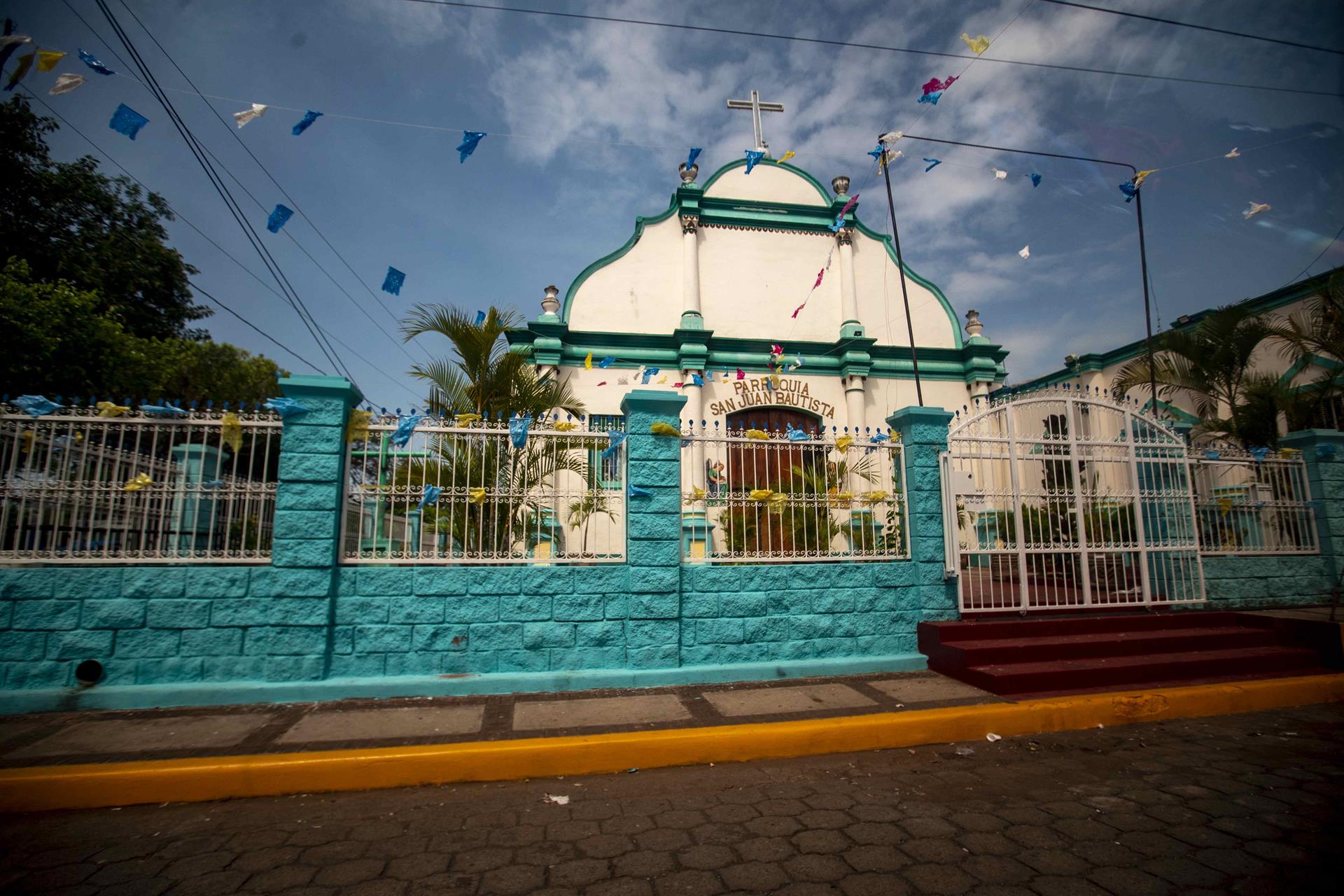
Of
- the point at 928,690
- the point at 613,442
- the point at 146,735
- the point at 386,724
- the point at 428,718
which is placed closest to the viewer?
the point at 146,735


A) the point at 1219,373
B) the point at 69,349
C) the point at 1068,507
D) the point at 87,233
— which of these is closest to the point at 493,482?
the point at 1068,507

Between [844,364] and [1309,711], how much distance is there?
296 inches

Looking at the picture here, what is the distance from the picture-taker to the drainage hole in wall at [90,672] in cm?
465

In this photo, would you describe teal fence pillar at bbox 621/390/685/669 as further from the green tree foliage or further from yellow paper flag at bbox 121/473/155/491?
the green tree foliage

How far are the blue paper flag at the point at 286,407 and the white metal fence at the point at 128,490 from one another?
14 cm

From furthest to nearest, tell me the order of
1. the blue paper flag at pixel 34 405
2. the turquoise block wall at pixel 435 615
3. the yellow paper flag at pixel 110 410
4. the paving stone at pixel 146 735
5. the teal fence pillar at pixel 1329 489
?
1. the teal fence pillar at pixel 1329 489
2. the yellow paper flag at pixel 110 410
3. the blue paper flag at pixel 34 405
4. the turquoise block wall at pixel 435 615
5. the paving stone at pixel 146 735

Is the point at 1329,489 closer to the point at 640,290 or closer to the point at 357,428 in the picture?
the point at 640,290

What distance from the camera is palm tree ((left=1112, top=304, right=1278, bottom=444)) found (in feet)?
A: 29.7

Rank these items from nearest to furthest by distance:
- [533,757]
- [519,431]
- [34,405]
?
1. [533,757]
2. [34,405]
3. [519,431]

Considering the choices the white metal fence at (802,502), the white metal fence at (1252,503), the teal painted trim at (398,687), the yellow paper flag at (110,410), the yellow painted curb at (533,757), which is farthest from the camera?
the white metal fence at (1252,503)

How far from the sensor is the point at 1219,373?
31.6 ft

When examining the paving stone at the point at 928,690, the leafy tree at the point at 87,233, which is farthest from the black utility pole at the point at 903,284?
the leafy tree at the point at 87,233

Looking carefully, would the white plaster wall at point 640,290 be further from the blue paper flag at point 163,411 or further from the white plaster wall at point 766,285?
the blue paper flag at point 163,411

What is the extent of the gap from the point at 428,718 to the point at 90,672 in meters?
2.61
